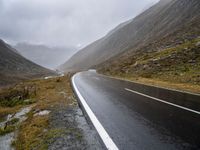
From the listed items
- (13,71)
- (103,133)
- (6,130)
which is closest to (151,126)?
(103,133)

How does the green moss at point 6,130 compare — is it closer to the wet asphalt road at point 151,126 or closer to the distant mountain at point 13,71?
the wet asphalt road at point 151,126

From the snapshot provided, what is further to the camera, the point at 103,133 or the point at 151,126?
the point at 151,126

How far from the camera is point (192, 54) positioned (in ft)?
93.0

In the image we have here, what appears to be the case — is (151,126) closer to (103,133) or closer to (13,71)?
(103,133)

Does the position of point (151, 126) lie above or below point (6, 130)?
below

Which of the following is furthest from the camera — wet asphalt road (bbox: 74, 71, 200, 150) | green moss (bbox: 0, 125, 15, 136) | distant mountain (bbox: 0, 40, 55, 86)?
distant mountain (bbox: 0, 40, 55, 86)

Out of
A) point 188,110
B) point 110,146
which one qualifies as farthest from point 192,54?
point 110,146

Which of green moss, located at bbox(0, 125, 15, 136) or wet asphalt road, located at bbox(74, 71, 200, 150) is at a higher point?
green moss, located at bbox(0, 125, 15, 136)

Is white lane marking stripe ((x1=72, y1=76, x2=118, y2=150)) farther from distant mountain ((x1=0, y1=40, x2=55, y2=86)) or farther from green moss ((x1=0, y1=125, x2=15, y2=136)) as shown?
distant mountain ((x1=0, y1=40, x2=55, y2=86))

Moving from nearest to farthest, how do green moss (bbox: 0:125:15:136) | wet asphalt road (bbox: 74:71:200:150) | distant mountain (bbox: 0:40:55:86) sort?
wet asphalt road (bbox: 74:71:200:150)
green moss (bbox: 0:125:15:136)
distant mountain (bbox: 0:40:55:86)

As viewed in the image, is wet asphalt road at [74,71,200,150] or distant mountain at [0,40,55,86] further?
distant mountain at [0,40,55,86]

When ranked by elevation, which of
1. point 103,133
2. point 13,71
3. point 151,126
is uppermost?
point 13,71

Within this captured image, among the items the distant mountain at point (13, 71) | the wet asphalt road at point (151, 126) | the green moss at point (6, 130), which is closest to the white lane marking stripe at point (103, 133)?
the wet asphalt road at point (151, 126)

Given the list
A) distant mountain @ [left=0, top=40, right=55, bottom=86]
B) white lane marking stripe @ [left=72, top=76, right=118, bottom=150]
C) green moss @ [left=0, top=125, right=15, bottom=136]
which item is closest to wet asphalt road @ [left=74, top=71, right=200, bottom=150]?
white lane marking stripe @ [left=72, top=76, right=118, bottom=150]
